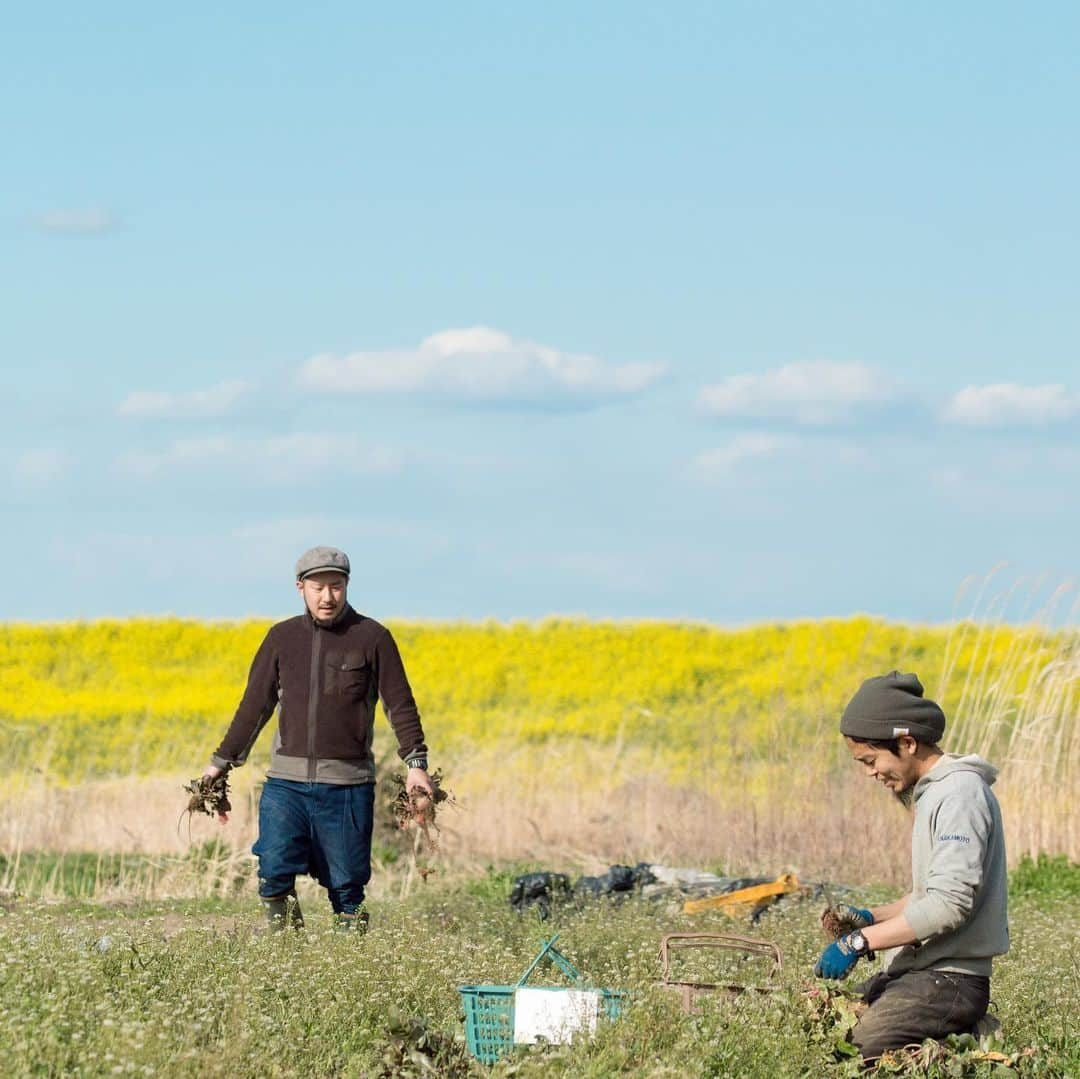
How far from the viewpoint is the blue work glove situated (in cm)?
523

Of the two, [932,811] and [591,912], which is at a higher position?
[932,811]

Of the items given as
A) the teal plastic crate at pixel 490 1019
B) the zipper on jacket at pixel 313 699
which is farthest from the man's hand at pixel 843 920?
the zipper on jacket at pixel 313 699

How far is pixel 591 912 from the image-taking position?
9891 millimetres

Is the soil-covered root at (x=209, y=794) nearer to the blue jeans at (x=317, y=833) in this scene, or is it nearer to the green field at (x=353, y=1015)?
the blue jeans at (x=317, y=833)

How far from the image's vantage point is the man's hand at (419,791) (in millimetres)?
8039

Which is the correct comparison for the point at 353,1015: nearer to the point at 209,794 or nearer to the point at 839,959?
the point at 839,959

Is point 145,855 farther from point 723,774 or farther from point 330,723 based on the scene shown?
point 330,723

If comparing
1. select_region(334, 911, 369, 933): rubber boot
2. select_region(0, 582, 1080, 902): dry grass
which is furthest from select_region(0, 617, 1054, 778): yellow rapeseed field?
select_region(334, 911, 369, 933): rubber boot

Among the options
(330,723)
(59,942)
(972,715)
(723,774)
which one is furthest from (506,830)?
(59,942)

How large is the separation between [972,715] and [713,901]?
17.0 feet

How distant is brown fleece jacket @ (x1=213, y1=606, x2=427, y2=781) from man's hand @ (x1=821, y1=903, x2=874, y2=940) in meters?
3.06

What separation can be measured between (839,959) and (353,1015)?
1656 mm

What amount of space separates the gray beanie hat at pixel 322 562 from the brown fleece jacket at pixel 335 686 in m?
0.26

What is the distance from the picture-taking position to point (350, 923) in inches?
309
